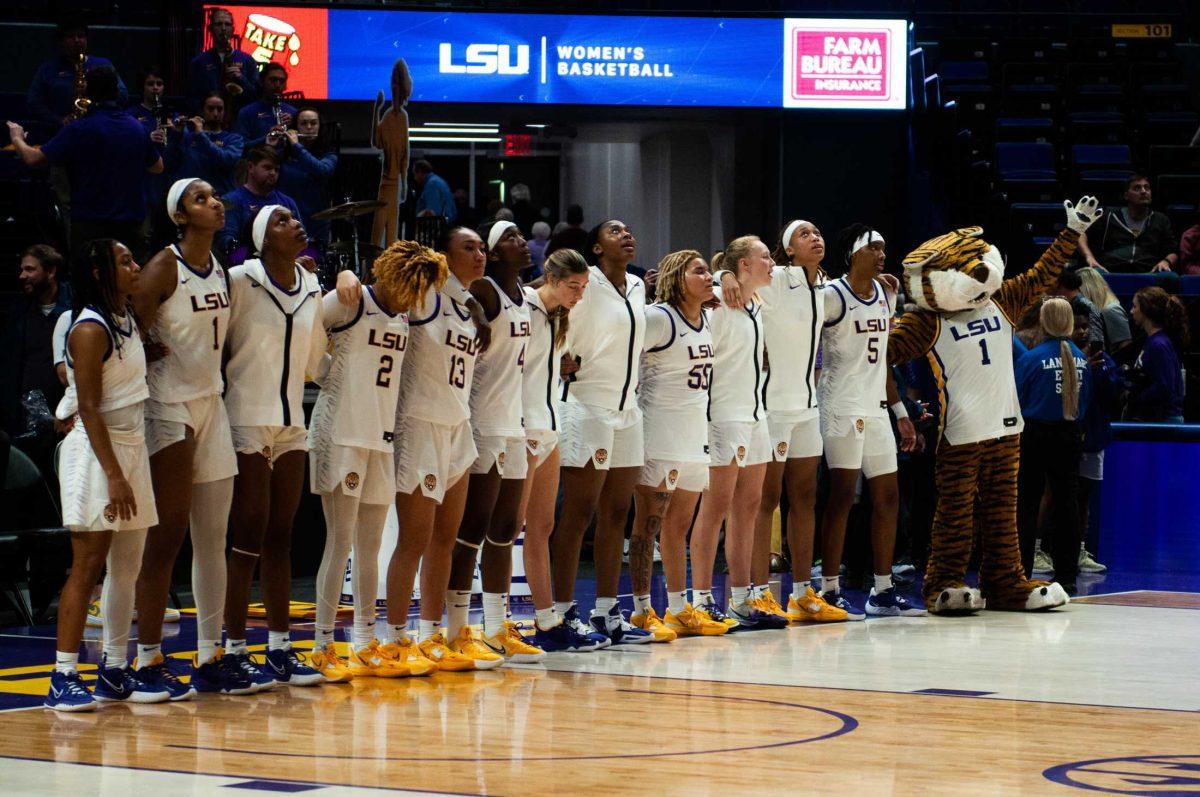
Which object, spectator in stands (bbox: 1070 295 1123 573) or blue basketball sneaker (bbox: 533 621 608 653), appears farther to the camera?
spectator in stands (bbox: 1070 295 1123 573)

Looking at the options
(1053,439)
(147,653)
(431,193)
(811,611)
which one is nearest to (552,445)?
(811,611)

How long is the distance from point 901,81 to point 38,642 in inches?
431

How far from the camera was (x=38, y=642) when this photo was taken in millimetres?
8391

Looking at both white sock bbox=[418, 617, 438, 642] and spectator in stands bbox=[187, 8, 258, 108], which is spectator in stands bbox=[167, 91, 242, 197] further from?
white sock bbox=[418, 617, 438, 642]

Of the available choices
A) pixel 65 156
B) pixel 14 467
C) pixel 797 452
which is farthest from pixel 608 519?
pixel 65 156

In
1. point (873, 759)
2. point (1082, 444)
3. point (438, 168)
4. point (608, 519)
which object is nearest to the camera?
point (873, 759)

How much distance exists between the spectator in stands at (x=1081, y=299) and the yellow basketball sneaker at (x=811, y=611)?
410 centimetres


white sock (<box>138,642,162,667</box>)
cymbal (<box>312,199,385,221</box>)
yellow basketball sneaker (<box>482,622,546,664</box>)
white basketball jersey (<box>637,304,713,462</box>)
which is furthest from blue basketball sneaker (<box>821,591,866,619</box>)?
white sock (<box>138,642,162,667</box>)

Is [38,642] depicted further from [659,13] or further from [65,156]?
[659,13]

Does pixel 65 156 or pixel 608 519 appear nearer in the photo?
pixel 608 519

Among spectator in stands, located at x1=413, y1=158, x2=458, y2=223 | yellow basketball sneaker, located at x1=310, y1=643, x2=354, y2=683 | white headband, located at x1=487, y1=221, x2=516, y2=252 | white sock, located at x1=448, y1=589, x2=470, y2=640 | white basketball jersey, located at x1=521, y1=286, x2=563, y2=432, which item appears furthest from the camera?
spectator in stands, located at x1=413, y1=158, x2=458, y2=223

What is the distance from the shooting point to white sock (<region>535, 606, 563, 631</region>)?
816 cm

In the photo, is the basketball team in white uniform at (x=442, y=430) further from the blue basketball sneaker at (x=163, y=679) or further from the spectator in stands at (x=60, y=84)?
the spectator in stands at (x=60, y=84)

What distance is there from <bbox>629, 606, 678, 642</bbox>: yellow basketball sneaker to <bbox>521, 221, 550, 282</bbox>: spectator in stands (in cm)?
621
